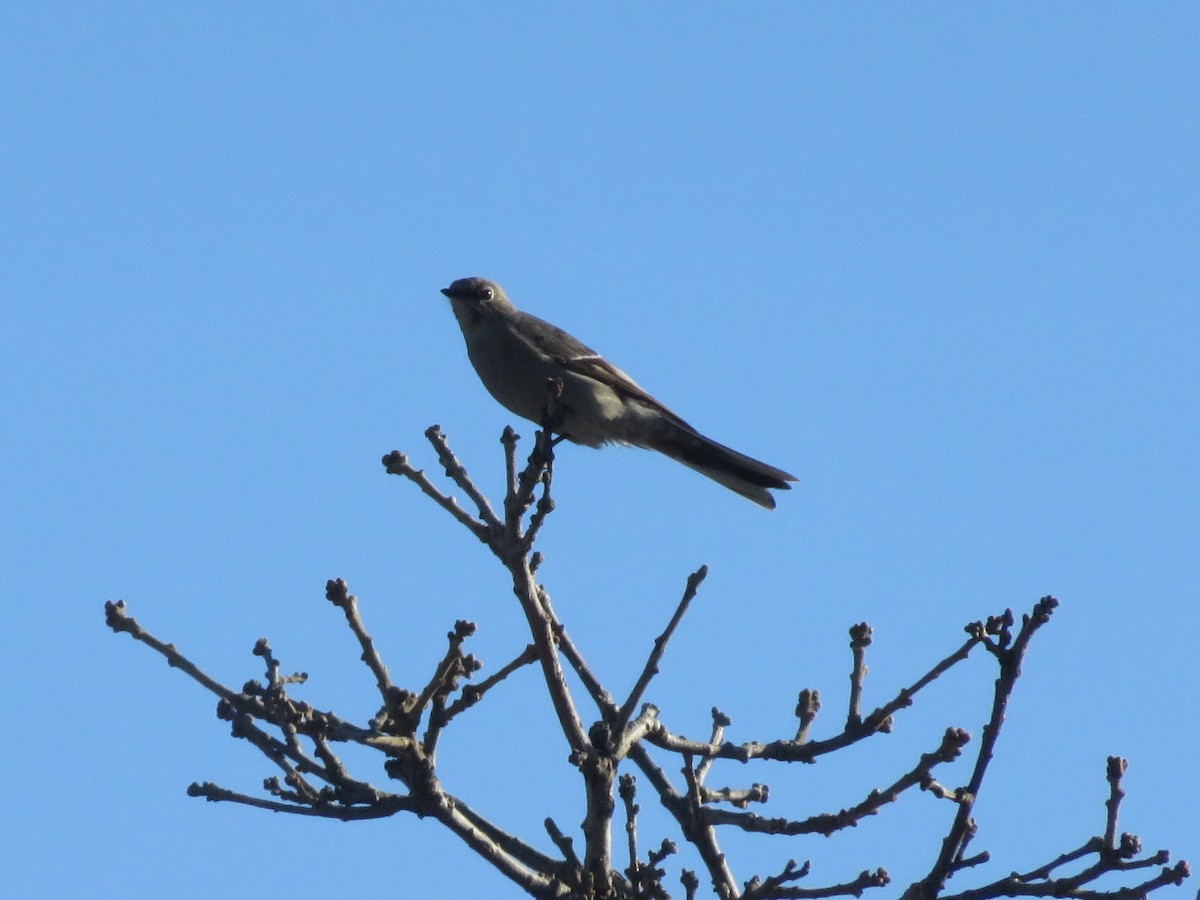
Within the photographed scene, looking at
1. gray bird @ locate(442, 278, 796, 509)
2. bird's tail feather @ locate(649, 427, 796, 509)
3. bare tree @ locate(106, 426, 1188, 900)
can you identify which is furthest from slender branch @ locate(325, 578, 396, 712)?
bird's tail feather @ locate(649, 427, 796, 509)

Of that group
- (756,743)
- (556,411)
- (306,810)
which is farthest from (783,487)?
(306,810)

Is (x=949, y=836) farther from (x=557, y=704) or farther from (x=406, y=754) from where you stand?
(x=406, y=754)

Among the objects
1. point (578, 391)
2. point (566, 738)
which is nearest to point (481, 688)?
point (566, 738)

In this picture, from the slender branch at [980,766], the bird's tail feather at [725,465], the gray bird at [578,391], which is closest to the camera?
the slender branch at [980,766]

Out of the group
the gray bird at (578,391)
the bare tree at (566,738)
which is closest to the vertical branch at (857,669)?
the bare tree at (566,738)

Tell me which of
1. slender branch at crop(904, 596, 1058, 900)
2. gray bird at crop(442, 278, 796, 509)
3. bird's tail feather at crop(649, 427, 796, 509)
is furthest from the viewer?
bird's tail feather at crop(649, 427, 796, 509)

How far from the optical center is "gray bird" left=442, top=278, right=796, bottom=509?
8.02 meters

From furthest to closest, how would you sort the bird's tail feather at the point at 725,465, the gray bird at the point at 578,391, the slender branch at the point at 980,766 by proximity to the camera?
the bird's tail feather at the point at 725,465 → the gray bird at the point at 578,391 → the slender branch at the point at 980,766

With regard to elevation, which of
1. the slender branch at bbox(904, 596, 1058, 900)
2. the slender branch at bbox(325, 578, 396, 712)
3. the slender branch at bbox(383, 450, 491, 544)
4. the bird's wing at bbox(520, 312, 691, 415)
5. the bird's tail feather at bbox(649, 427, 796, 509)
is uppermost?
the bird's wing at bbox(520, 312, 691, 415)

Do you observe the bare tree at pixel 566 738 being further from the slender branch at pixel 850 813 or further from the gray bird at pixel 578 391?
the gray bird at pixel 578 391

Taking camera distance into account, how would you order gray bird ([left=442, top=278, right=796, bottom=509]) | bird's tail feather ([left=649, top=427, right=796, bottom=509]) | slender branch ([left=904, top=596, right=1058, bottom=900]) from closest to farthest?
slender branch ([left=904, top=596, right=1058, bottom=900]) → gray bird ([left=442, top=278, right=796, bottom=509]) → bird's tail feather ([left=649, top=427, right=796, bottom=509])

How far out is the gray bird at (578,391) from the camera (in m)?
8.02

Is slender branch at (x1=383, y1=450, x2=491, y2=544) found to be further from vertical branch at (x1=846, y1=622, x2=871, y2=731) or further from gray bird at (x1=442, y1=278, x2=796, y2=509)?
gray bird at (x1=442, y1=278, x2=796, y2=509)

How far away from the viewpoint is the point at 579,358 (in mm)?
8375
